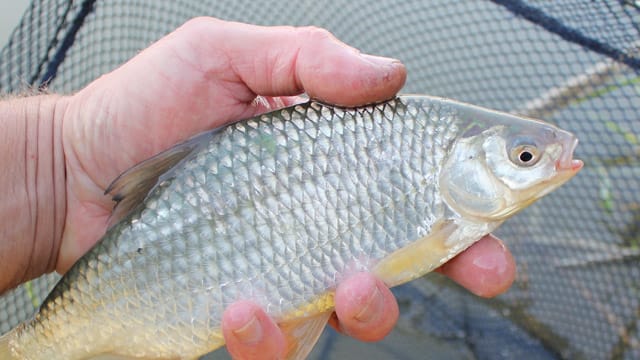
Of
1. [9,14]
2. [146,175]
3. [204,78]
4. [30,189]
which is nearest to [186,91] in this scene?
[204,78]

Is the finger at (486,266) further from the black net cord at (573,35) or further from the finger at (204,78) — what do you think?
the black net cord at (573,35)

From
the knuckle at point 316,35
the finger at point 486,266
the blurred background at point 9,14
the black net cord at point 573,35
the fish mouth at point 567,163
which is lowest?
the blurred background at point 9,14

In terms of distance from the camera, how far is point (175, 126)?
6.79 feet

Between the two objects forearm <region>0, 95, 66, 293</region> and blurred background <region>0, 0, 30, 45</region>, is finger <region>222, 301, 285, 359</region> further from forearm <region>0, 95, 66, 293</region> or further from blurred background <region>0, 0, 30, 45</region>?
blurred background <region>0, 0, 30, 45</region>

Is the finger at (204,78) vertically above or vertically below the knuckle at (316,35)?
below

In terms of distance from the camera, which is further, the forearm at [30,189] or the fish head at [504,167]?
the forearm at [30,189]

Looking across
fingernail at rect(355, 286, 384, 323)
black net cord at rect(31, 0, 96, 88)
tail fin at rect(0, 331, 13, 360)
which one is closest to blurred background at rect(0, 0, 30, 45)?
black net cord at rect(31, 0, 96, 88)

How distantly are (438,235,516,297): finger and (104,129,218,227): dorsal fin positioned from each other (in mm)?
802

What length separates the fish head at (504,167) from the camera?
5.25 ft

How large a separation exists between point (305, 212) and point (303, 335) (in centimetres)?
39

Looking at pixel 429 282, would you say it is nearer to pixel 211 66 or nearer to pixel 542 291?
pixel 542 291

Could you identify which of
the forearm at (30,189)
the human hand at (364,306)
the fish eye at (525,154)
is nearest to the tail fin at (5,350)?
the forearm at (30,189)

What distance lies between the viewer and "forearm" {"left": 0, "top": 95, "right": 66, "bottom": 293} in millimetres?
2129

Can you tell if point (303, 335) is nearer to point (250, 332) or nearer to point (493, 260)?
point (250, 332)
